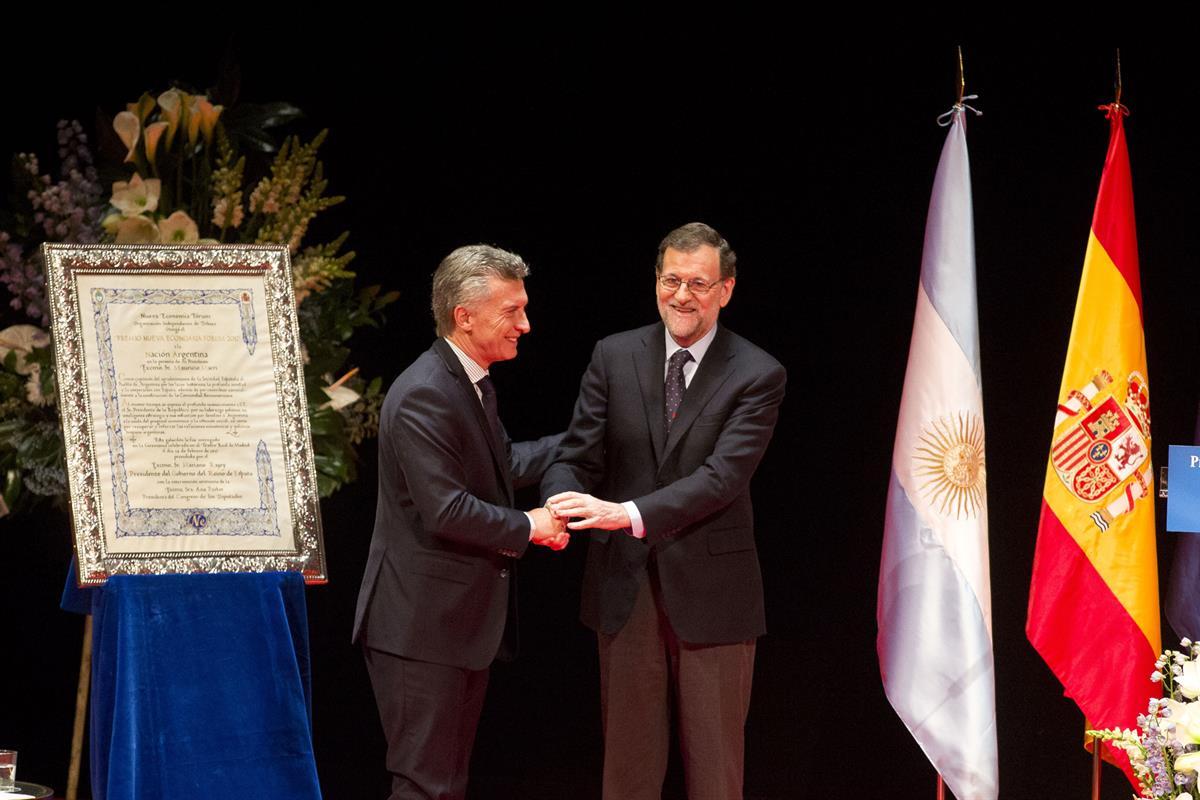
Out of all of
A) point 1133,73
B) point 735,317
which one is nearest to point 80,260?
point 735,317

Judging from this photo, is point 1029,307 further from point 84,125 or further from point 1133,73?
point 84,125

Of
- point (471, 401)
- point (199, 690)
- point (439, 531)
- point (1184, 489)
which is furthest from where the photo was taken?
point (471, 401)

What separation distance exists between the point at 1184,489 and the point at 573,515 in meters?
1.34

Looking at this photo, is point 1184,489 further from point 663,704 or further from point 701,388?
point 663,704

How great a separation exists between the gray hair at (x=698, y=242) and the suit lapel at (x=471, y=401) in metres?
0.57

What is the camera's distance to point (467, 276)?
3.35m

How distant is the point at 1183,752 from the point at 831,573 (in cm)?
244

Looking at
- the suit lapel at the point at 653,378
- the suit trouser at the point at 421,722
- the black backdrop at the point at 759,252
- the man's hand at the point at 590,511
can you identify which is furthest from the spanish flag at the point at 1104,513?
the suit trouser at the point at 421,722

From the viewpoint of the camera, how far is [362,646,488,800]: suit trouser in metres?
3.19

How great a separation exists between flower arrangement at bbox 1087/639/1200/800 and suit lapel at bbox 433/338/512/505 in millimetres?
1752

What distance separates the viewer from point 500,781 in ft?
14.9

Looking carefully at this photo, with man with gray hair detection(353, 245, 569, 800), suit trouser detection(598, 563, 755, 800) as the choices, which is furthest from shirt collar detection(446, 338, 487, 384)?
suit trouser detection(598, 563, 755, 800)

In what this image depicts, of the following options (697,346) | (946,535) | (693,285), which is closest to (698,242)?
(693,285)

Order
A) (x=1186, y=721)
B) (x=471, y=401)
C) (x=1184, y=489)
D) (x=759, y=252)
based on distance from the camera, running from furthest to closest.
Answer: (x=759, y=252) → (x=471, y=401) → (x=1184, y=489) → (x=1186, y=721)
